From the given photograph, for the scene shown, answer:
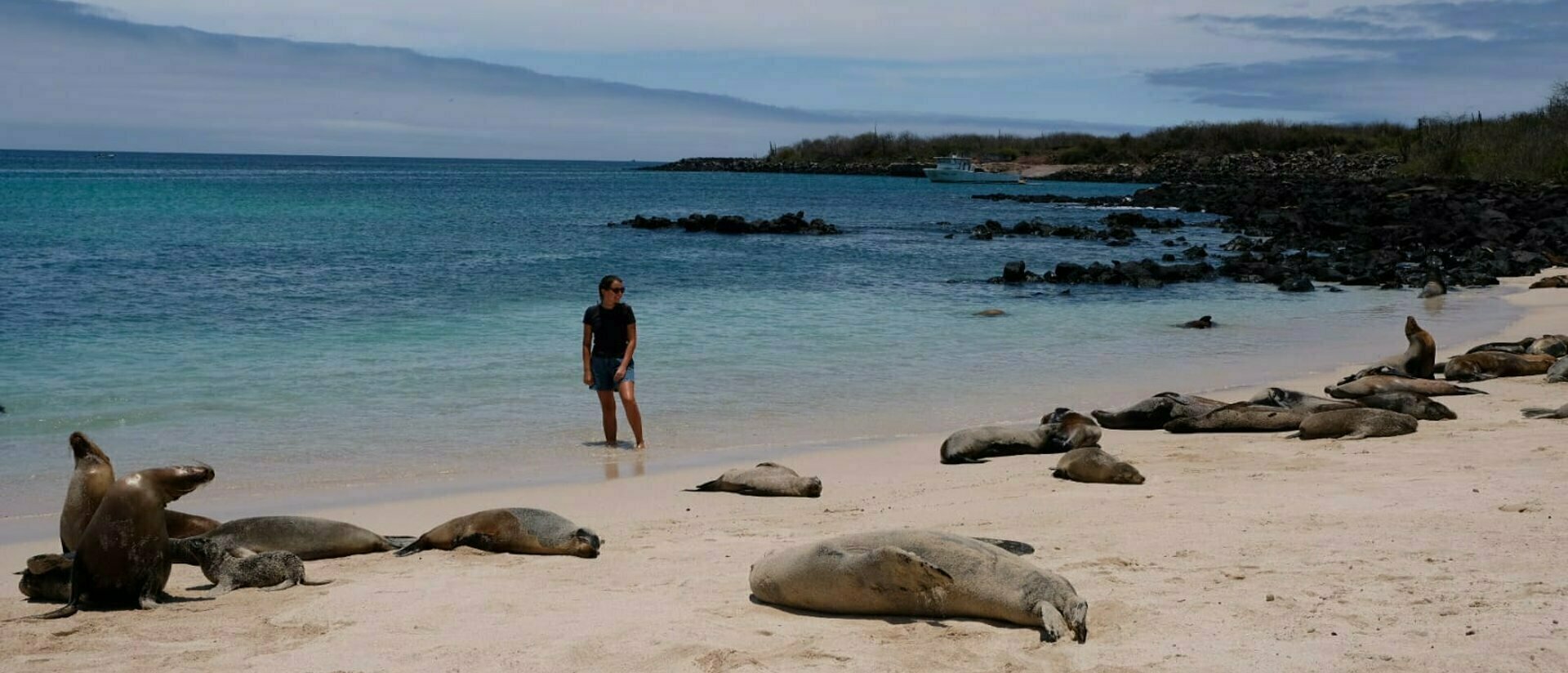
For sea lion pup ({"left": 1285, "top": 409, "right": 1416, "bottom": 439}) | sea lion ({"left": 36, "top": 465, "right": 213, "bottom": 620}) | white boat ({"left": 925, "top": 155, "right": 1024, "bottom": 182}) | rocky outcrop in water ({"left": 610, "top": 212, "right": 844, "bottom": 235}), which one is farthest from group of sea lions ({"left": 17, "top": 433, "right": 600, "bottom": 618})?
white boat ({"left": 925, "top": 155, "right": 1024, "bottom": 182})

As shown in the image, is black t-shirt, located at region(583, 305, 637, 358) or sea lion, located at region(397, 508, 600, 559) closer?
sea lion, located at region(397, 508, 600, 559)

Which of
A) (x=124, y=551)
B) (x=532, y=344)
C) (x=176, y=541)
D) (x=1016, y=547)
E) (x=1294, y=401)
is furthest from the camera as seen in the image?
(x=532, y=344)

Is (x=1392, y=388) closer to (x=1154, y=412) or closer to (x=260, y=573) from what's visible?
(x=1154, y=412)

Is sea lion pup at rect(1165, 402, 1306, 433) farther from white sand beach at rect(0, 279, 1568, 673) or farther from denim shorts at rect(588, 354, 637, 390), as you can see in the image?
denim shorts at rect(588, 354, 637, 390)

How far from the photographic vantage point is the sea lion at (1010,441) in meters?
9.20

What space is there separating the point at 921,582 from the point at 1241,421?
5724 millimetres

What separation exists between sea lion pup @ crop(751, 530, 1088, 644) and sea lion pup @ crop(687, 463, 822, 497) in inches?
107

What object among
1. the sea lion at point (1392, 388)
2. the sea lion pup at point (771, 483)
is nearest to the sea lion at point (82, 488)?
the sea lion pup at point (771, 483)

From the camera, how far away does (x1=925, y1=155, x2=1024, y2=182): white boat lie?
8600 cm

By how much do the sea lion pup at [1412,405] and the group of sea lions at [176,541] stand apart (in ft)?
21.0

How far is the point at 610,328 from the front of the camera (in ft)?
33.7

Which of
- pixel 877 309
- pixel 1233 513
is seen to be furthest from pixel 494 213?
pixel 1233 513

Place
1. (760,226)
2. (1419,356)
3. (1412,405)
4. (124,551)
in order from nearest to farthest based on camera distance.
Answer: (124,551) → (1412,405) → (1419,356) → (760,226)

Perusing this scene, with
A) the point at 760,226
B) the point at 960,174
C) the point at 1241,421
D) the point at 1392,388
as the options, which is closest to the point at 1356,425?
the point at 1241,421
